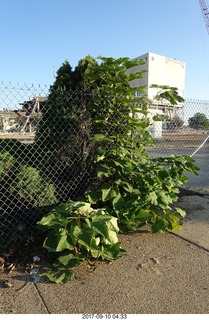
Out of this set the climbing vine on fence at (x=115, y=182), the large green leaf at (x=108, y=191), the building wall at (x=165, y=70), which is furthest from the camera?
the building wall at (x=165, y=70)

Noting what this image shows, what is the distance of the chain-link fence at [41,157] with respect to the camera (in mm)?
3070

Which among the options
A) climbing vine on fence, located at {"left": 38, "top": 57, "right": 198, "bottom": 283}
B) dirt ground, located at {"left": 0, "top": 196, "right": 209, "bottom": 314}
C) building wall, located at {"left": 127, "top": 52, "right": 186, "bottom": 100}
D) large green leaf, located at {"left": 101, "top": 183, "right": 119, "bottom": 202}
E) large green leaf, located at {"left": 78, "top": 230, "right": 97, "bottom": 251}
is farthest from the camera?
building wall, located at {"left": 127, "top": 52, "right": 186, "bottom": 100}

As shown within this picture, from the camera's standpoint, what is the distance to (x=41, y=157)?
3365mm

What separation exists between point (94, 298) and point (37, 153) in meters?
1.91

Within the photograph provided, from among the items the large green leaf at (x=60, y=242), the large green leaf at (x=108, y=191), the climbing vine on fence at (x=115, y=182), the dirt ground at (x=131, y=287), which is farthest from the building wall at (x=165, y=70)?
the large green leaf at (x=60, y=242)

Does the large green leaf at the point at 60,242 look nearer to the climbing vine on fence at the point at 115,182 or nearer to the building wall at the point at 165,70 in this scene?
the climbing vine on fence at the point at 115,182

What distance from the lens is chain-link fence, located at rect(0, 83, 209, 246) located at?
3.07 meters

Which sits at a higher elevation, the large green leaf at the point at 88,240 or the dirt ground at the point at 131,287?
the large green leaf at the point at 88,240

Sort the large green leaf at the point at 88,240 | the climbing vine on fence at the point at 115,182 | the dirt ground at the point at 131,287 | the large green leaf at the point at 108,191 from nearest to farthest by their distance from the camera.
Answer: the dirt ground at the point at 131,287
the large green leaf at the point at 88,240
the climbing vine on fence at the point at 115,182
the large green leaf at the point at 108,191

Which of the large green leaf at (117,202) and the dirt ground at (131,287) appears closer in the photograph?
the dirt ground at (131,287)

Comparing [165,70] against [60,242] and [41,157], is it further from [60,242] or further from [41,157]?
[60,242]

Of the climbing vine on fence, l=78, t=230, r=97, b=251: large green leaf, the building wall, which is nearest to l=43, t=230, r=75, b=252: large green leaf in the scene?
the climbing vine on fence

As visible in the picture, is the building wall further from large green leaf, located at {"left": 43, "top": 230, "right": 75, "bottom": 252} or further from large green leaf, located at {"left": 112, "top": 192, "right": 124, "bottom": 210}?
large green leaf, located at {"left": 43, "top": 230, "right": 75, "bottom": 252}

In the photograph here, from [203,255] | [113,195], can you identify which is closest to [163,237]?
[203,255]
